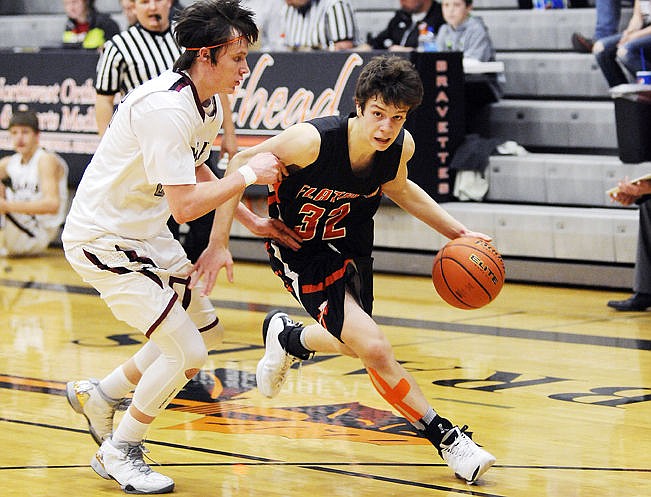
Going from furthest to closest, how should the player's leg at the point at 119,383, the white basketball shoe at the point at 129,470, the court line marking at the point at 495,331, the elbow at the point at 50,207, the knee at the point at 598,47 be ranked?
the elbow at the point at 50,207, the knee at the point at 598,47, the court line marking at the point at 495,331, the player's leg at the point at 119,383, the white basketball shoe at the point at 129,470

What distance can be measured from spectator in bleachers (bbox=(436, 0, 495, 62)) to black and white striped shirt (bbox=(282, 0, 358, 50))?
0.75 meters

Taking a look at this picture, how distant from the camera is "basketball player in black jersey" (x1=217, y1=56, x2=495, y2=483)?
410cm

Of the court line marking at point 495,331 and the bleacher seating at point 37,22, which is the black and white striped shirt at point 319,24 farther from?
the bleacher seating at point 37,22

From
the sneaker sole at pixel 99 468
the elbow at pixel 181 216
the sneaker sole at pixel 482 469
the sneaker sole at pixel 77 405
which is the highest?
the elbow at pixel 181 216

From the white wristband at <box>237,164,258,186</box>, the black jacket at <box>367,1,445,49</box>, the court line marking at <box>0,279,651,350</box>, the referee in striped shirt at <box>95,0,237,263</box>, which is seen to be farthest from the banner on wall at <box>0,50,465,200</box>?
the white wristband at <box>237,164,258,186</box>

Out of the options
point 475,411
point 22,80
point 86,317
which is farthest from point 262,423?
point 22,80

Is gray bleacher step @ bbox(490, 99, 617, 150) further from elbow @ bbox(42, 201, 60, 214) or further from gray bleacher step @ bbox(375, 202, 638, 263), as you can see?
elbow @ bbox(42, 201, 60, 214)

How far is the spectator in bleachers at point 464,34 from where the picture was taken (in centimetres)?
963

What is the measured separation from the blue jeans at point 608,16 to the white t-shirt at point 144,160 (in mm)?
6037

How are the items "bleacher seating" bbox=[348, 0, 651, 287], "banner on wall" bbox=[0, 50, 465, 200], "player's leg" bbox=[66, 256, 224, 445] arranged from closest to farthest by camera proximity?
"player's leg" bbox=[66, 256, 224, 445] < "bleacher seating" bbox=[348, 0, 651, 287] < "banner on wall" bbox=[0, 50, 465, 200]

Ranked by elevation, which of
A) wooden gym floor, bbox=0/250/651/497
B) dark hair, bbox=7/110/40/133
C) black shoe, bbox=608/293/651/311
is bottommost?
black shoe, bbox=608/293/651/311

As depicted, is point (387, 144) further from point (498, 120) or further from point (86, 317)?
point (498, 120)

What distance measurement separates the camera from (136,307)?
400cm

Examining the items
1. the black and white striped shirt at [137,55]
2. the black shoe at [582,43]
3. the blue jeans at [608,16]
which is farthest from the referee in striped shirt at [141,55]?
the black shoe at [582,43]
